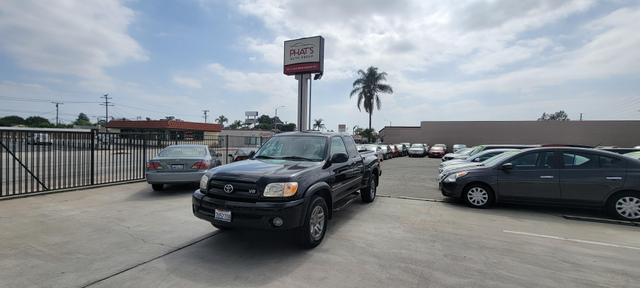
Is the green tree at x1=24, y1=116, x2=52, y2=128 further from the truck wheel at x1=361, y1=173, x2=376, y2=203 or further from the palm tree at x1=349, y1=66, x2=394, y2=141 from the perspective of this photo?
the truck wheel at x1=361, y1=173, x2=376, y2=203

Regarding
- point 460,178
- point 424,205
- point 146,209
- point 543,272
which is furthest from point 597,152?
point 146,209

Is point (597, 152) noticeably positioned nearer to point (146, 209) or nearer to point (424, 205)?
point (424, 205)

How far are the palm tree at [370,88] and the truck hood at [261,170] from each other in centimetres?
3897

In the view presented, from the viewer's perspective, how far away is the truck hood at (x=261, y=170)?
4488mm

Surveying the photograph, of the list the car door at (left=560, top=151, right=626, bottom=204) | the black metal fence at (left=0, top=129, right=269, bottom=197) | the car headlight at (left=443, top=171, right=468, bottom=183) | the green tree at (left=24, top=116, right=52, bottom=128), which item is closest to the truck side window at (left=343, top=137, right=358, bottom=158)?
the car headlight at (left=443, top=171, right=468, bottom=183)

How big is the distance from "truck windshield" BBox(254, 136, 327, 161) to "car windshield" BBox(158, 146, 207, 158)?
4.26 meters

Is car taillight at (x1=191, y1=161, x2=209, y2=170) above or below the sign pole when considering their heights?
below

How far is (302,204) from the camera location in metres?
4.43

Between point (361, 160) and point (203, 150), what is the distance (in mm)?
5306

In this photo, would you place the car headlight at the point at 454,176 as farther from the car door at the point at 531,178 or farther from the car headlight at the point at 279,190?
the car headlight at the point at 279,190

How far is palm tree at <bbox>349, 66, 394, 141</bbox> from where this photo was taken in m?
43.0

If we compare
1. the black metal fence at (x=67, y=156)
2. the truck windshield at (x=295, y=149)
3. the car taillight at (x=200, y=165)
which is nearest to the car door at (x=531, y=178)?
the truck windshield at (x=295, y=149)

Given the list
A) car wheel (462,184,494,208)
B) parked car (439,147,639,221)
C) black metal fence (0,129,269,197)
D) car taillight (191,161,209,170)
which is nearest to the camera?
parked car (439,147,639,221)

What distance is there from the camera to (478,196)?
7.70 meters
